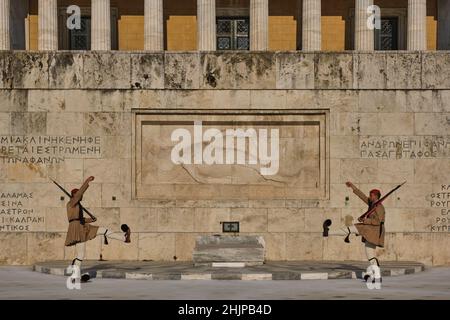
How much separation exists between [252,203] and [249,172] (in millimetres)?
1043

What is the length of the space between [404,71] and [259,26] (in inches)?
491

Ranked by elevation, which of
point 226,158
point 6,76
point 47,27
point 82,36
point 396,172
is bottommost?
point 396,172

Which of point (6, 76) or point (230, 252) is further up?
point (6, 76)

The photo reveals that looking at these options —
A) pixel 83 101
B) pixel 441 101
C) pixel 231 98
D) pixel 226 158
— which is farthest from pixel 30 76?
pixel 441 101

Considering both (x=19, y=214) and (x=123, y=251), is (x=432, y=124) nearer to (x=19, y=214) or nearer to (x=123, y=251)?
(x=123, y=251)

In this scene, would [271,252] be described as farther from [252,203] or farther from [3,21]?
[3,21]

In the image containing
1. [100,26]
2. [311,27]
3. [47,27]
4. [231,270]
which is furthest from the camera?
[47,27]

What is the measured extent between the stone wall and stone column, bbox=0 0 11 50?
11.1 m

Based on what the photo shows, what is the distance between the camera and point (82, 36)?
168 feet

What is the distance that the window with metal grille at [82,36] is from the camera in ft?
167

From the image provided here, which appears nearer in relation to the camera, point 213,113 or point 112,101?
point 112,101

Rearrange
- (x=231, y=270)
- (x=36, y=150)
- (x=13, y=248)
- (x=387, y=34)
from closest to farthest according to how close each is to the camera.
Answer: (x=231, y=270)
(x=13, y=248)
(x=36, y=150)
(x=387, y=34)

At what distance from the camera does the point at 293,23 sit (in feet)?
163

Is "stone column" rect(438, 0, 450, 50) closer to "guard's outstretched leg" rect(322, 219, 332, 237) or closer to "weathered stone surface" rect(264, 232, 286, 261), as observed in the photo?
"weathered stone surface" rect(264, 232, 286, 261)
